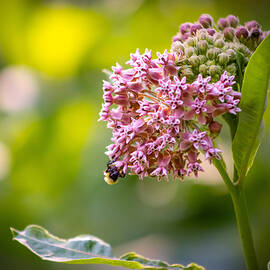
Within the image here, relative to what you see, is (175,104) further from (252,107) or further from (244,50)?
(244,50)

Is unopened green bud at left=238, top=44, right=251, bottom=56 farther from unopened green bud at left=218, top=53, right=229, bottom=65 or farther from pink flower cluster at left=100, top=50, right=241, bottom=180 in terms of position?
pink flower cluster at left=100, top=50, right=241, bottom=180

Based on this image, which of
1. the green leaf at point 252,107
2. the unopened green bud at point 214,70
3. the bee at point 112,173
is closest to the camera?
the green leaf at point 252,107

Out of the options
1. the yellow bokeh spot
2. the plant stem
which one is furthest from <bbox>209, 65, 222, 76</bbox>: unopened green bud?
the yellow bokeh spot

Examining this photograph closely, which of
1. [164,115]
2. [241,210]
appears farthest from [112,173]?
[241,210]

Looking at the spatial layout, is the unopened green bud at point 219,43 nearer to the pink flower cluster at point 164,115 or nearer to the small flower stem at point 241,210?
the pink flower cluster at point 164,115

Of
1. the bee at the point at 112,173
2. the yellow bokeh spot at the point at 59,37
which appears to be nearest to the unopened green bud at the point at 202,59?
the bee at the point at 112,173
